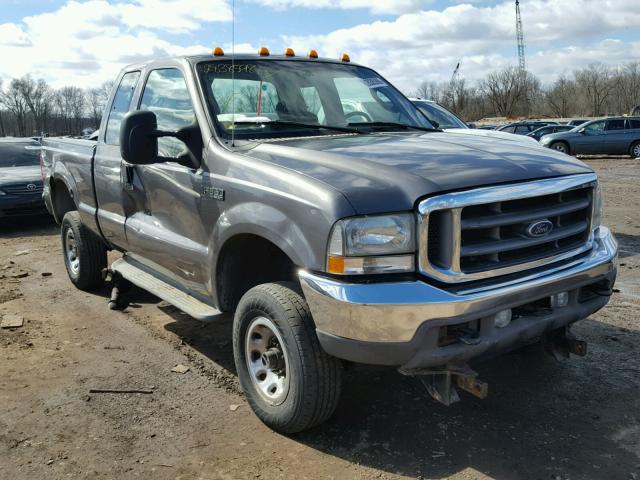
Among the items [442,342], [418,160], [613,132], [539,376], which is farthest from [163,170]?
[613,132]

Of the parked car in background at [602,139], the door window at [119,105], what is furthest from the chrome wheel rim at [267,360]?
the parked car in background at [602,139]

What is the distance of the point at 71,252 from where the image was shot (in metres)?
6.50

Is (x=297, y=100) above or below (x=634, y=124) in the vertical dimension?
above

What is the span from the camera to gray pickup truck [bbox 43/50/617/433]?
279 centimetres

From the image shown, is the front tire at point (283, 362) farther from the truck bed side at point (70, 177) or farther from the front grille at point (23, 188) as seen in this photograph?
the front grille at point (23, 188)

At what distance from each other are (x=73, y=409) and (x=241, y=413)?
1.03 m

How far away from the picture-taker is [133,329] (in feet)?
17.1

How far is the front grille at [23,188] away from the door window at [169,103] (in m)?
6.94

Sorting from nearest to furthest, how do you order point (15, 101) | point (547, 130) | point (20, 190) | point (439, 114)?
point (439, 114) < point (20, 190) < point (547, 130) < point (15, 101)

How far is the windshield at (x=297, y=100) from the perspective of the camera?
3906 millimetres

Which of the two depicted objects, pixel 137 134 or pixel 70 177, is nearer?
pixel 137 134

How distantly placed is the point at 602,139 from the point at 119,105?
22300 millimetres

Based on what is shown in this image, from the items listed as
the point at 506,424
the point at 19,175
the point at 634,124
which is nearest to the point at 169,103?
the point at 506,424

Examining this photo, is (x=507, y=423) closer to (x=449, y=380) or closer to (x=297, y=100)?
(x=449, y=380)
